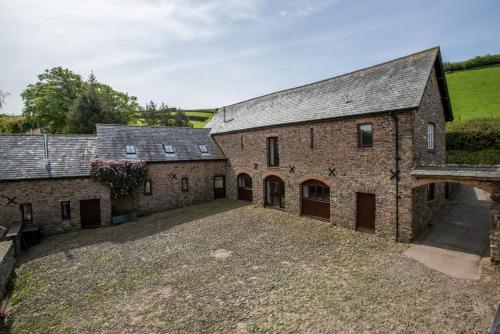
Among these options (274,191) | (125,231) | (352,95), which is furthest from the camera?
(274,191)

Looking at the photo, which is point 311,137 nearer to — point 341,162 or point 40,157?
point 341,162

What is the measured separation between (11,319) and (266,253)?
27.1ft

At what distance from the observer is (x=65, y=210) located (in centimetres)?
1510

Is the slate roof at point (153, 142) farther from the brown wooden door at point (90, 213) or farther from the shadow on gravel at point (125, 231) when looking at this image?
the shadow on gravel at point (125, 231)

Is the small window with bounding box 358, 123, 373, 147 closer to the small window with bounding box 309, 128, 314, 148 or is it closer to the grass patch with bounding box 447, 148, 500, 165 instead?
the small window with bounding box 309, 128, 314, 148

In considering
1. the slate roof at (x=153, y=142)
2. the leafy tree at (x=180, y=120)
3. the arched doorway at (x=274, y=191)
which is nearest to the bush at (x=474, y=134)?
the arched doorway at (x=274, y=191)

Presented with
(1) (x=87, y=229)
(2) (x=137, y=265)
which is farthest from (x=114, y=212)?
(2) (x=137, y=265)

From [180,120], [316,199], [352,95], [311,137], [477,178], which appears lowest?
[316,199]

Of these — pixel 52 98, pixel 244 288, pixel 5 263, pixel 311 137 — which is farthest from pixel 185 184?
pixel 52 98

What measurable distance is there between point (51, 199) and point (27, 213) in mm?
1372

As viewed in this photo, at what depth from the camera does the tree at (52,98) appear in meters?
33.5

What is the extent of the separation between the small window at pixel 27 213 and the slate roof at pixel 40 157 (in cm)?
169

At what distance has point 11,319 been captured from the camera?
23.0ft

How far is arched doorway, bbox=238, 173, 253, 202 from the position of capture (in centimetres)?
1952
